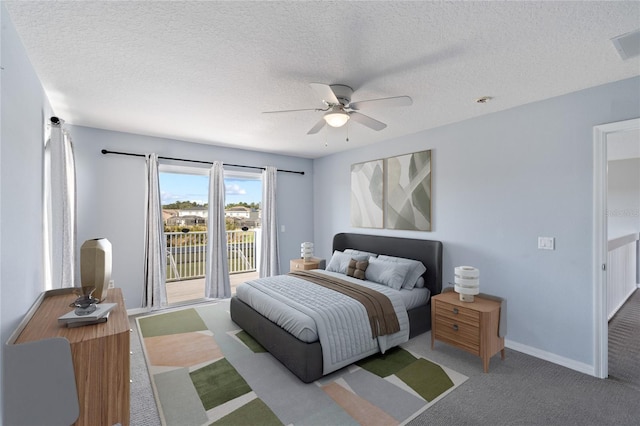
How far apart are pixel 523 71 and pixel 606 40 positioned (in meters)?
0.51

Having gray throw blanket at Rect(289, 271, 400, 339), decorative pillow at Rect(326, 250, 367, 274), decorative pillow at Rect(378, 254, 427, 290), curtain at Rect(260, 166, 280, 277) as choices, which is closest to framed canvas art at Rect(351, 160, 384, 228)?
decorative pillow at Rect(326, 250, 367, 274)

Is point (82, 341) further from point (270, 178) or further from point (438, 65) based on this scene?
point (270, 178)

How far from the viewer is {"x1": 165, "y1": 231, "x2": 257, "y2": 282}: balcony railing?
577cm

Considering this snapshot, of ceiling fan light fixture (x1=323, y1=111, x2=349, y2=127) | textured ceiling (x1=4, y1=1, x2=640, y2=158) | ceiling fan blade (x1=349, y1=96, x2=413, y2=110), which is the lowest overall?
ceiling fan light fixture (x1=323, y1=111, x2=349, y2=127)

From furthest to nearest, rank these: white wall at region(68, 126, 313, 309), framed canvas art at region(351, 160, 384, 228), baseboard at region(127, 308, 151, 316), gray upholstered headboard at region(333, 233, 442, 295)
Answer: framed canvas art at region(351, 160, 384, 228) → baseboard at region(127, 308, 151, 316) → white wall at region(68, 126, 313, 309) → gray upholstered headboard at region(333, 233, 442, 295)

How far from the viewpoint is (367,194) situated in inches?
195

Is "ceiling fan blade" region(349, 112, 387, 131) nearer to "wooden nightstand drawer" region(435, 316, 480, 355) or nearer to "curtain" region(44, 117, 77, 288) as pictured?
"wooden nightstand drawer" region(435, 316, 480, 355)

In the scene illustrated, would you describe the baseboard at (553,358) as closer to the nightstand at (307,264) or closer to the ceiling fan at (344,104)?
the ceiling fan at (344,104)

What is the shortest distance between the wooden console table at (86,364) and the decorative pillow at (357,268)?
289 centimetres

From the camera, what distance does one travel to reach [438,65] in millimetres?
2293

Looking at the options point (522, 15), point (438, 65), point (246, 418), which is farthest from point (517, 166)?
point (246, 418)

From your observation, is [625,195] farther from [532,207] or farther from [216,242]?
[216,242]

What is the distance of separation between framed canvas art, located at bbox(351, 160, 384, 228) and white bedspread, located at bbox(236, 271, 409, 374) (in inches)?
60.0

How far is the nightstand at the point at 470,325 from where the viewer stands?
273cm
